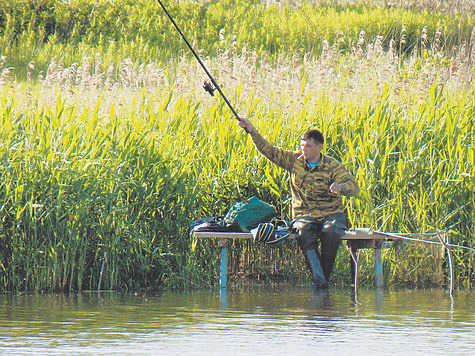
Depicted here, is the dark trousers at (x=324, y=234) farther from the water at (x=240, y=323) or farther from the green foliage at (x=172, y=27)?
the green foliage at (x=172, y=27)

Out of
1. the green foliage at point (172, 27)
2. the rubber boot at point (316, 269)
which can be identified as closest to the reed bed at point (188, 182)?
the rubber boot at point (316, 269)

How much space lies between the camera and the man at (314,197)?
7.75 metres

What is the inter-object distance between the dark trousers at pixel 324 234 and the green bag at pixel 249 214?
0.94 ft

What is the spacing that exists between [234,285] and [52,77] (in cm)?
305

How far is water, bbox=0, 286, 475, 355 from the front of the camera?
184 inches

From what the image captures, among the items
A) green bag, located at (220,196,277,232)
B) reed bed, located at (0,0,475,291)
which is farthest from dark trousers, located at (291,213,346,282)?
reed bed, located at (0,0,475,291)

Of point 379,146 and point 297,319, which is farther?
point 379,146

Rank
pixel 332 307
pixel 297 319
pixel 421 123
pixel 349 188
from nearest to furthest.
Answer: pixel 297 319
pixel 332 307
pixel 349 188
pixel 421 123

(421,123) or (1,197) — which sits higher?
(421,123)

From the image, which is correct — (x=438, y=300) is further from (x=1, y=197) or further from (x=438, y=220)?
(x=1, y=197)

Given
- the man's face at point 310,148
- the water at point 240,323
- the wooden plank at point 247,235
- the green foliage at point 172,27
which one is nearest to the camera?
the water at point 240,323

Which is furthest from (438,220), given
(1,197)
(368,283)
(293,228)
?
(1,197)

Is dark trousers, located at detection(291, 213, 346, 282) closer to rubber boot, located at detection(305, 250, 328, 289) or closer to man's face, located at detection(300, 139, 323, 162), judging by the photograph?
rubber boot, located at detection(305, 250, 328, 289)

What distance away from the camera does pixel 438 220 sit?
8203 millimetres
